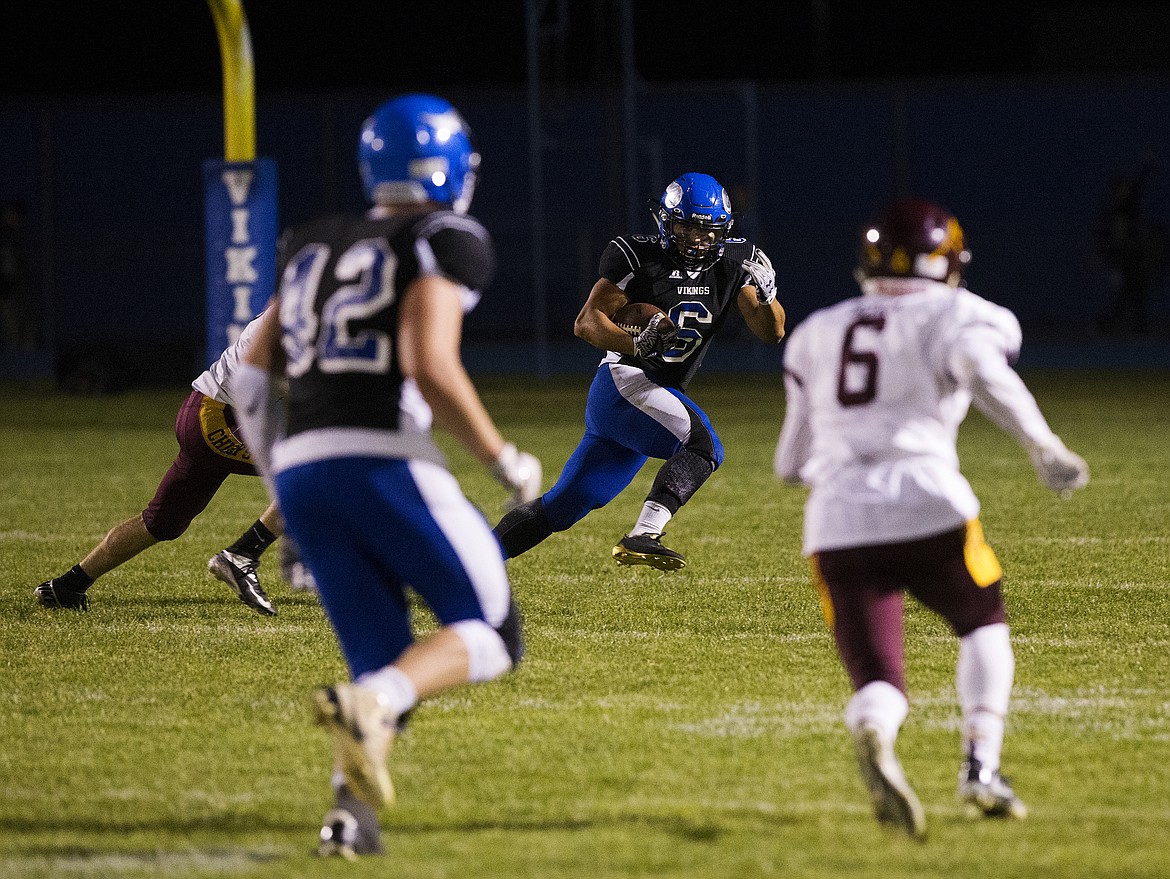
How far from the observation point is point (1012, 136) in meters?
25.1

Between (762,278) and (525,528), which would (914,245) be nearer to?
(525,528)

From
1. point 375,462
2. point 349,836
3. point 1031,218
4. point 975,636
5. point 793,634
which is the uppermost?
point 375,462

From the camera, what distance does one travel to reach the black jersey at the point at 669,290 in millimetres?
7355

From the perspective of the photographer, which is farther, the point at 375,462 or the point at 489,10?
the point at 489,10

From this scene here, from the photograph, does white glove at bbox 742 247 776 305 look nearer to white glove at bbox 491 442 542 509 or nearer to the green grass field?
the green grass field

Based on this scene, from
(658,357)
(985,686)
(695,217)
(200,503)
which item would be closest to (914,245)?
(985,686)

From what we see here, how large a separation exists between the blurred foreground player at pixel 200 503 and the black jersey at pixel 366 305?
259cm

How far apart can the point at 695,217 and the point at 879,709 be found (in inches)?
147

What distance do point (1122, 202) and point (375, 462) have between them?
19.9m

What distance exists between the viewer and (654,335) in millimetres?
7164

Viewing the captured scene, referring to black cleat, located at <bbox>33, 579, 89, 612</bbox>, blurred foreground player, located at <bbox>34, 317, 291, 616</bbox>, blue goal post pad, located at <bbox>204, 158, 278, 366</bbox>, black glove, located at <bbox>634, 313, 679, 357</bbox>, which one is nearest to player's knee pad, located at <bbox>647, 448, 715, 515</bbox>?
black glove, located at <bbox>634, 313, 679, 357</bbox>

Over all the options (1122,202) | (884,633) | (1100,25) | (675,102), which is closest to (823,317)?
(884,633)

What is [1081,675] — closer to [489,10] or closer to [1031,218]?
[1031,218]

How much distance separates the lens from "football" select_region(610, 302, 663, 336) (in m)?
7.24
